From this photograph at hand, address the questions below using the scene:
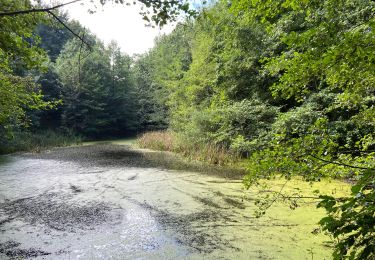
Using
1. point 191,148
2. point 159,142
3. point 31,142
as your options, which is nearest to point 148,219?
point 191,148

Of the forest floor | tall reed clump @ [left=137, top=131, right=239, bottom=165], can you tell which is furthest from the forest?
the forest floor

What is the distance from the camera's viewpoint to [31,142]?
16.4 m

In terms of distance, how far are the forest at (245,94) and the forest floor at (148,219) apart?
0.76m

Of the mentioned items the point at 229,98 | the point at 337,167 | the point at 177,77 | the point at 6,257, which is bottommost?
the point at 6,257

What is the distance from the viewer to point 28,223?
493 cm

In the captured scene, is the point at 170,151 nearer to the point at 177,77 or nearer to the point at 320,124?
the point at 177,77

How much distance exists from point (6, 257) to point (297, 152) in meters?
3.63

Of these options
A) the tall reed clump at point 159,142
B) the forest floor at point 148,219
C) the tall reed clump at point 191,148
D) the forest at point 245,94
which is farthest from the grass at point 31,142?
the forest floor at point 148,219

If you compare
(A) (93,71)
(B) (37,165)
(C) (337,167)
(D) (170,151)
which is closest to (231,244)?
(C) (337,167)

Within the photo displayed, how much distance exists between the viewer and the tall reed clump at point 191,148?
10.9 metres

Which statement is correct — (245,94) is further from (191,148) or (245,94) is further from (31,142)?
(31,142)

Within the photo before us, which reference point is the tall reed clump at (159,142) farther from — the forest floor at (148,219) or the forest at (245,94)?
the forest floor at (148,219)

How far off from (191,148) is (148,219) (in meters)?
7.97

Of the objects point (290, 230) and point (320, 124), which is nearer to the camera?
point (320, 124)
